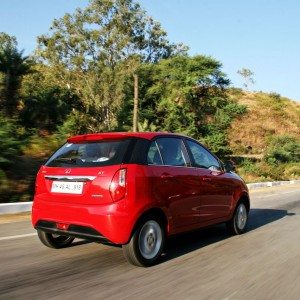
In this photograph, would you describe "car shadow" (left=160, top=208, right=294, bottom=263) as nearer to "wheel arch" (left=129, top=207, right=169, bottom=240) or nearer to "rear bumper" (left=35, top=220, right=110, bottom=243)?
"wheel arch" (left=129, top=207, right=169, bottom=240)

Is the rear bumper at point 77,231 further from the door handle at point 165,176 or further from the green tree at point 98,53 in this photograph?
the green tree at point 98,53

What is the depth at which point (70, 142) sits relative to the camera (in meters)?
6.36

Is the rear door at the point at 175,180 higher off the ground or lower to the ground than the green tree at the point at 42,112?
lower

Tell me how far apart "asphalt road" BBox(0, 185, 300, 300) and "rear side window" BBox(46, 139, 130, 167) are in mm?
1213

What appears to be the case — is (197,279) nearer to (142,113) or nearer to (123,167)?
(123,167)

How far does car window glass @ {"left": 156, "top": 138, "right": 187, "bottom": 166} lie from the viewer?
6242 mm

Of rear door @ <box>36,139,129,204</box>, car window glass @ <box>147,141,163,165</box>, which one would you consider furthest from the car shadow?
rear door @ <box>36,139,129,204</box>

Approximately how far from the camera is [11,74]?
82.9 ft

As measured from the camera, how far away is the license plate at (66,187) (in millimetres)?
5672

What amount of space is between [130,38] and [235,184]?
42.8 metres

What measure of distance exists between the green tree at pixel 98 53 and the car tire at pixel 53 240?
125ft

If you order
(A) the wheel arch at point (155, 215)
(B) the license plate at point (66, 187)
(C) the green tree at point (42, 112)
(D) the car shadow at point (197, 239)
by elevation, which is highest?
(C) the green tree at point (42, 112)

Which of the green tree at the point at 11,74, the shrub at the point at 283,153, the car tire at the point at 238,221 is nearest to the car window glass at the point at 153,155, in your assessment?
the car tire at the point at 238,221

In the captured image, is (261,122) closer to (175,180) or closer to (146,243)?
(175,180)
